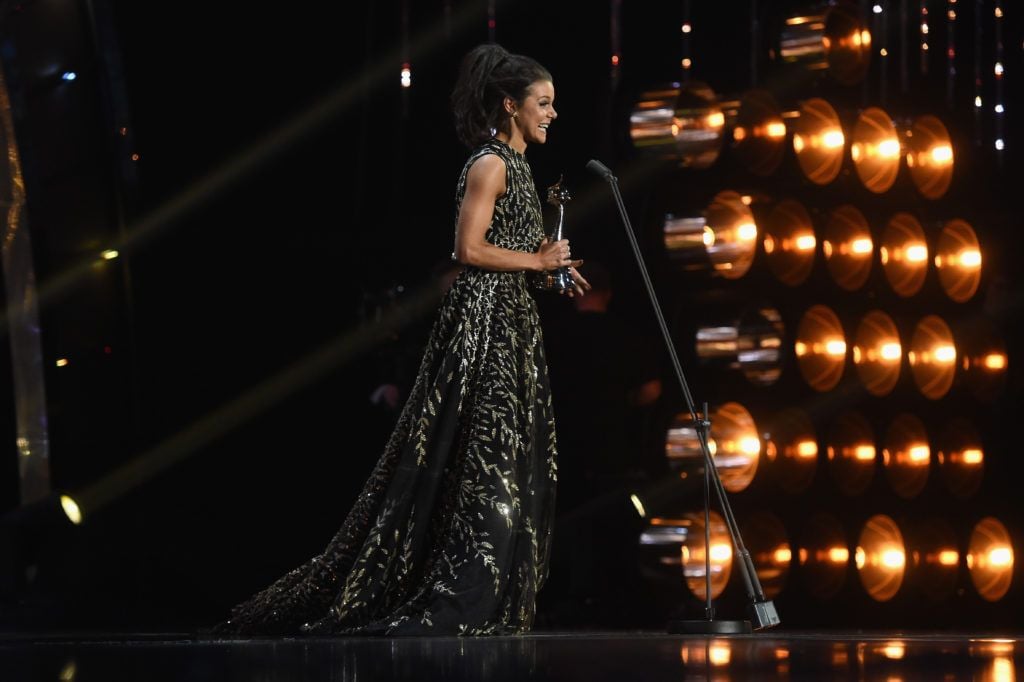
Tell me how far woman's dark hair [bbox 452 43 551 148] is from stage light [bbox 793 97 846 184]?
163 centimetres

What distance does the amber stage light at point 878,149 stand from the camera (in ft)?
19.1

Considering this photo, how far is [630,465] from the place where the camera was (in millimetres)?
6383

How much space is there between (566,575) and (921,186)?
1903 millimetres

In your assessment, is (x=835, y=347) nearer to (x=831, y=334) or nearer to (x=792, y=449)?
(x=831, y=334)

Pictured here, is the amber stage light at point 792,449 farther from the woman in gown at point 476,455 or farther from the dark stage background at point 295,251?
the woman in gown at point 476,455

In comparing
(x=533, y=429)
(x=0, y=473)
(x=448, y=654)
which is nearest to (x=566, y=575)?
(x=0, y=473)

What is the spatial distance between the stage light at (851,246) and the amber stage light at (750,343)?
435 mm

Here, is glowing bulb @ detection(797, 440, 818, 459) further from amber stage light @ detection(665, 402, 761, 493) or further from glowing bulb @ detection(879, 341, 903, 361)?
glowing bulb @ detection(879, 341, 903, 361)

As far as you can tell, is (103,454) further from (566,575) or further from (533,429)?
(533,429)

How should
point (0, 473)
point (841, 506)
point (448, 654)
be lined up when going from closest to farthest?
1. point (448, 654)
2. point (841, 506)
3. point (0, 473)

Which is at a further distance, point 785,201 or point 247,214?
point 247,214

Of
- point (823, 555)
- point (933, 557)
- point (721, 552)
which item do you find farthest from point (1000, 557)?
point (721, 552)

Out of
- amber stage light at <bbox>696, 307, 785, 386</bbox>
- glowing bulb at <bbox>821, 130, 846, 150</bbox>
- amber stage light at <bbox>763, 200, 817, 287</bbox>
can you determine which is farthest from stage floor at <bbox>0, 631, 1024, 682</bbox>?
glowing bulb at <bbox>821, 130, 846, 150</bbox>

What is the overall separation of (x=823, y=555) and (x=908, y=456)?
575mm
